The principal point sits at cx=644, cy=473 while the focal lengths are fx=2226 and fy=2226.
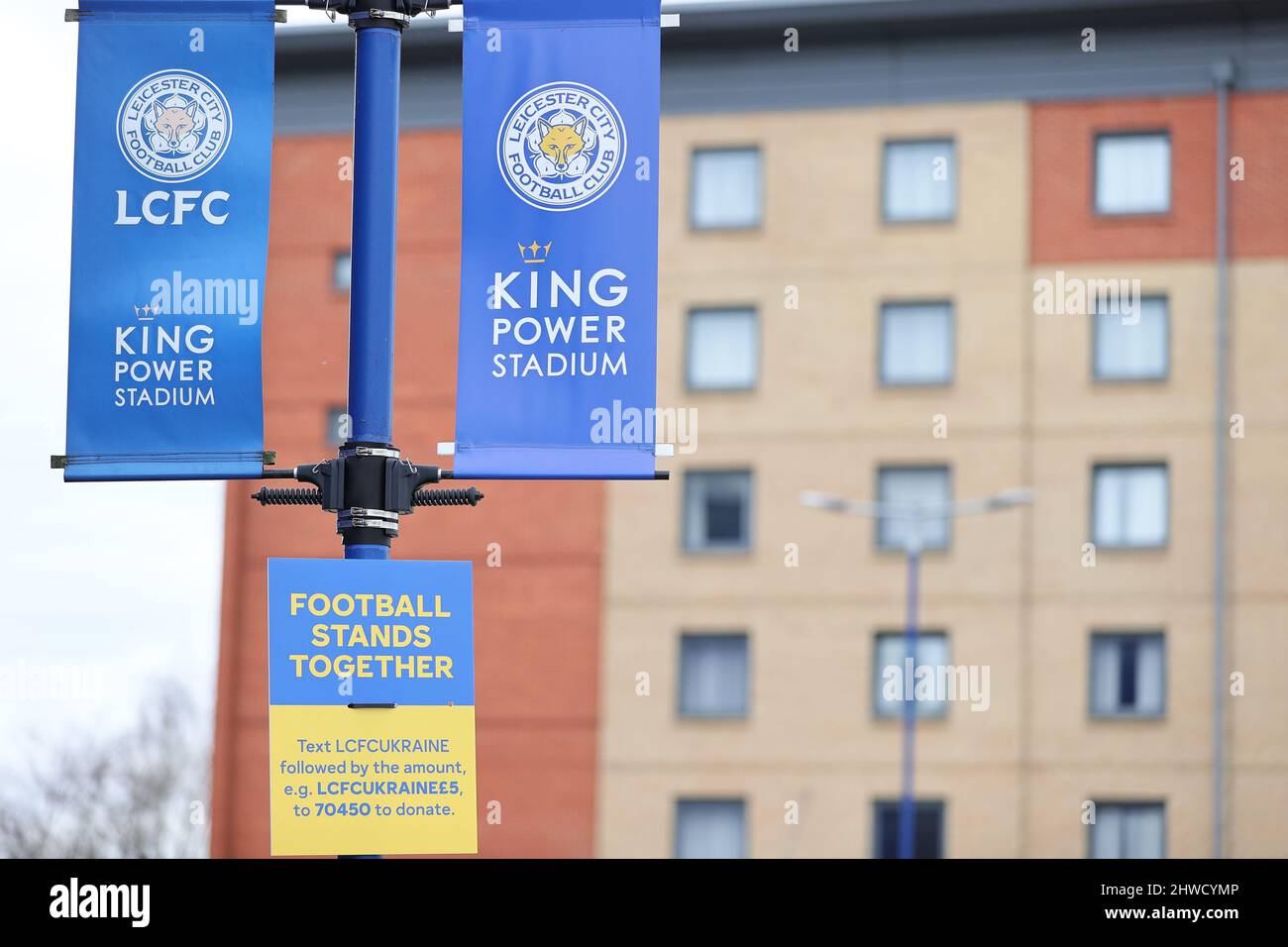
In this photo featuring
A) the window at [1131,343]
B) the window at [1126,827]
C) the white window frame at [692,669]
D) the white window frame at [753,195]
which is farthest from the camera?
the white window frame at [753,195]

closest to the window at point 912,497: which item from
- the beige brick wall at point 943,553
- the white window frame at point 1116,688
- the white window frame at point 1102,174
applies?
the beige brick wall at point 943,553

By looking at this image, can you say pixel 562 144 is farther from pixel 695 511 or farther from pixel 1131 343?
pixel 695 511

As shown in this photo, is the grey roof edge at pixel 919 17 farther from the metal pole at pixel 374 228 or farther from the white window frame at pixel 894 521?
the metal pole at pixel 374 228

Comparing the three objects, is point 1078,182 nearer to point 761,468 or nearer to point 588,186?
point 761,468

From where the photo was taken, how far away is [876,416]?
44438 mm

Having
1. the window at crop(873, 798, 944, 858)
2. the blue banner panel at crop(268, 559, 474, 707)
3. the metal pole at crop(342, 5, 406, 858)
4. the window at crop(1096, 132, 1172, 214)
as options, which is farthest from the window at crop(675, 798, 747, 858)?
the blue banner panel at crop(268, 559, 474, 707)

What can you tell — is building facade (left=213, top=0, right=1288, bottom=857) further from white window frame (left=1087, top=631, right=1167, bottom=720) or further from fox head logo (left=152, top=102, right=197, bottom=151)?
fox head logo (left=152, top=102, right=197, bottom=151)

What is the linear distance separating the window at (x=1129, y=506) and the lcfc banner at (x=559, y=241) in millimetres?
35676

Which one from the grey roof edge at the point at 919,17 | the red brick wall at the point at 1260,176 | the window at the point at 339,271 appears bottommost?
the window at the point at 339,271

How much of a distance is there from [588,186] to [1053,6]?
35227 millimetres

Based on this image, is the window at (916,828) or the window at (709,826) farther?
the window at (709,826)

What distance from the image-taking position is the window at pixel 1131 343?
43.6 meters

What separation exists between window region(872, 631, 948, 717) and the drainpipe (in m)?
5.18

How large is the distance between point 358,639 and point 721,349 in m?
37.3
